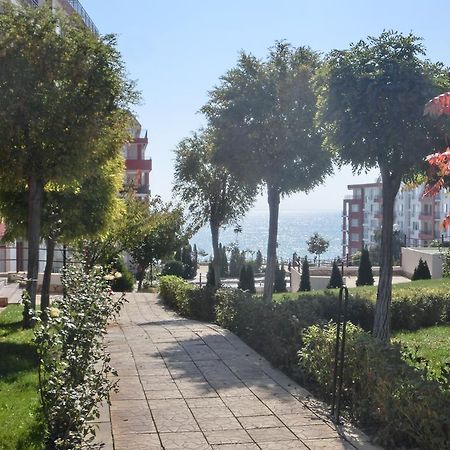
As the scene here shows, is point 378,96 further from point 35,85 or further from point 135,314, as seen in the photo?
point 135,314

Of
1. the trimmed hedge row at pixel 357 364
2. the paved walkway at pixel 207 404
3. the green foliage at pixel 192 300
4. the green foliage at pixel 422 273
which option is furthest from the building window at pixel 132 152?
the paved walkway at pixel 207 404

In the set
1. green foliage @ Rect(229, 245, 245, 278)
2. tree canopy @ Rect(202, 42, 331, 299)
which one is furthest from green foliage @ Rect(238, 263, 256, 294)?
green foliage @ Rect(229, 245, 245, 278)

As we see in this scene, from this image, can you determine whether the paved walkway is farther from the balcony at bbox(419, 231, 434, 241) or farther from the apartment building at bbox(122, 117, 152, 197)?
the balcony at bbox(419, 231, 434, 241)

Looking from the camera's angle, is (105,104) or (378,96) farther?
(105,104)

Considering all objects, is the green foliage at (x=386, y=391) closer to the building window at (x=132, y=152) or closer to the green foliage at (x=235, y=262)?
the green foliage at (x=235, y=262)

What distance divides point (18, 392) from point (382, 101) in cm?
612

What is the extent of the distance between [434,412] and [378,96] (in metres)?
5.59

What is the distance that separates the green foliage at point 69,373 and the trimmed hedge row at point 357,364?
243 cm

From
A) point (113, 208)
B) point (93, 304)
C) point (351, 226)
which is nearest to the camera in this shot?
point (93, 304)

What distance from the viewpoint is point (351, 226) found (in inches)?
4144

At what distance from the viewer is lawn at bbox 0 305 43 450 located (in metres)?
6.01

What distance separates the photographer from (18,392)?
7.83 metres

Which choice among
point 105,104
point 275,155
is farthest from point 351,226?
point 105,104

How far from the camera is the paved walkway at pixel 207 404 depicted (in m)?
6.40
